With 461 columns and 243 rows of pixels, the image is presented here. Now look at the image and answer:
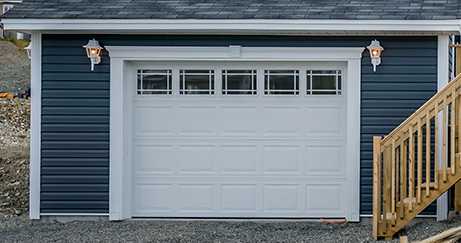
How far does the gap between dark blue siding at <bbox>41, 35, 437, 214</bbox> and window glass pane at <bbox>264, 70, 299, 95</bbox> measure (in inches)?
14.9

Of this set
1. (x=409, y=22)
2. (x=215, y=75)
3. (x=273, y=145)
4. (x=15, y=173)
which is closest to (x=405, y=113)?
(x=409, y=22)

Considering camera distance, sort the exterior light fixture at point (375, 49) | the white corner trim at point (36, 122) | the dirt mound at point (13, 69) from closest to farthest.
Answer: the exterior light fixture at point (375, 49) < the white corner trim at point (36, 122) < the dirt mound at point (13, 69)

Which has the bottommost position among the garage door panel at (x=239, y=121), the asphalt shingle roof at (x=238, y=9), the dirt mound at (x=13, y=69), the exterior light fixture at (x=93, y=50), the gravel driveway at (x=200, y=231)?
the gravel driveway at (x=200, y=231)

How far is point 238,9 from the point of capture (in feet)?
23.1

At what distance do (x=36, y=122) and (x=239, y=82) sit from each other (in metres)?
2.40

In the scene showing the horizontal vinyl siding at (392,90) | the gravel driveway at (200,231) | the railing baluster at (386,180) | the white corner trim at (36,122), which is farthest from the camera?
the white corner trim at (36,122)

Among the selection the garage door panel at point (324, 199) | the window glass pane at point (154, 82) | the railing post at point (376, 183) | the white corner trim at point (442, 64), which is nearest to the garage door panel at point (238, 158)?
the garage door panel at point (324, 199)

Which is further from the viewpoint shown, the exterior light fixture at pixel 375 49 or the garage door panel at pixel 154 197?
the garage door panel at pixel 154 197

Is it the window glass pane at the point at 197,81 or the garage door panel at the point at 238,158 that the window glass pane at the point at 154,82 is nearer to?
the window glass pane at the point at 197,81

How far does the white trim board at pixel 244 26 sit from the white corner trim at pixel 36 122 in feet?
1.07

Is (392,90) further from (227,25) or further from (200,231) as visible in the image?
(200,231)

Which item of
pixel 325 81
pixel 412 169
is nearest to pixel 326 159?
pixel 325 81

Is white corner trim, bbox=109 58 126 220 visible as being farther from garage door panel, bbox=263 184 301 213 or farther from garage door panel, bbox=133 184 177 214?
garage door panel, bbox=263 184 301 213

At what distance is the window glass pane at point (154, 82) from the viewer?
24.4 ft
